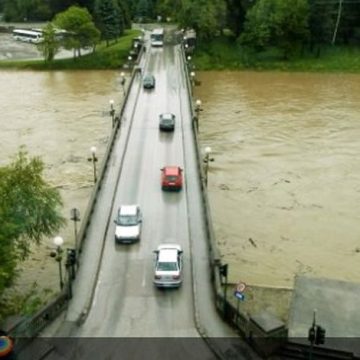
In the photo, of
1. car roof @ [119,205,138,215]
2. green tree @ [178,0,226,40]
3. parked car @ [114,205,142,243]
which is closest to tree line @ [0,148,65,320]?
parked car @ [114,205,142,243]

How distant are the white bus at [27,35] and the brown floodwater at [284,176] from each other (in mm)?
44900

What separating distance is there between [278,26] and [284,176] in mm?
43287

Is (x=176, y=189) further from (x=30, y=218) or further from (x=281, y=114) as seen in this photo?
(x=281, y=114)

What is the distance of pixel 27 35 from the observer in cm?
10612

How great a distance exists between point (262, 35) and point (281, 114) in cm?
2716

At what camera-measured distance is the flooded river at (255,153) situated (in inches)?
1189

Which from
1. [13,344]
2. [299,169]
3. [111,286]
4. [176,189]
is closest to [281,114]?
[299,169]

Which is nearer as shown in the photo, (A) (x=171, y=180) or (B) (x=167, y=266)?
(B) (x=167, y=266)

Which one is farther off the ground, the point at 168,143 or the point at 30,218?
the point at 30,218

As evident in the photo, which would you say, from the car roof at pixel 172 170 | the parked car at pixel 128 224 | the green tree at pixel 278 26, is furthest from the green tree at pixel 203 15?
the parked car at pixel 128 224

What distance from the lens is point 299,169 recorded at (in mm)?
42688

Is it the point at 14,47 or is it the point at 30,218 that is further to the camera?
the point at 14,47

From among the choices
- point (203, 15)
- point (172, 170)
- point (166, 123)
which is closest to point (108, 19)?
point (203, 15)

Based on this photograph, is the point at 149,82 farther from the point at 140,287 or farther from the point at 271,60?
the point at 140,287
